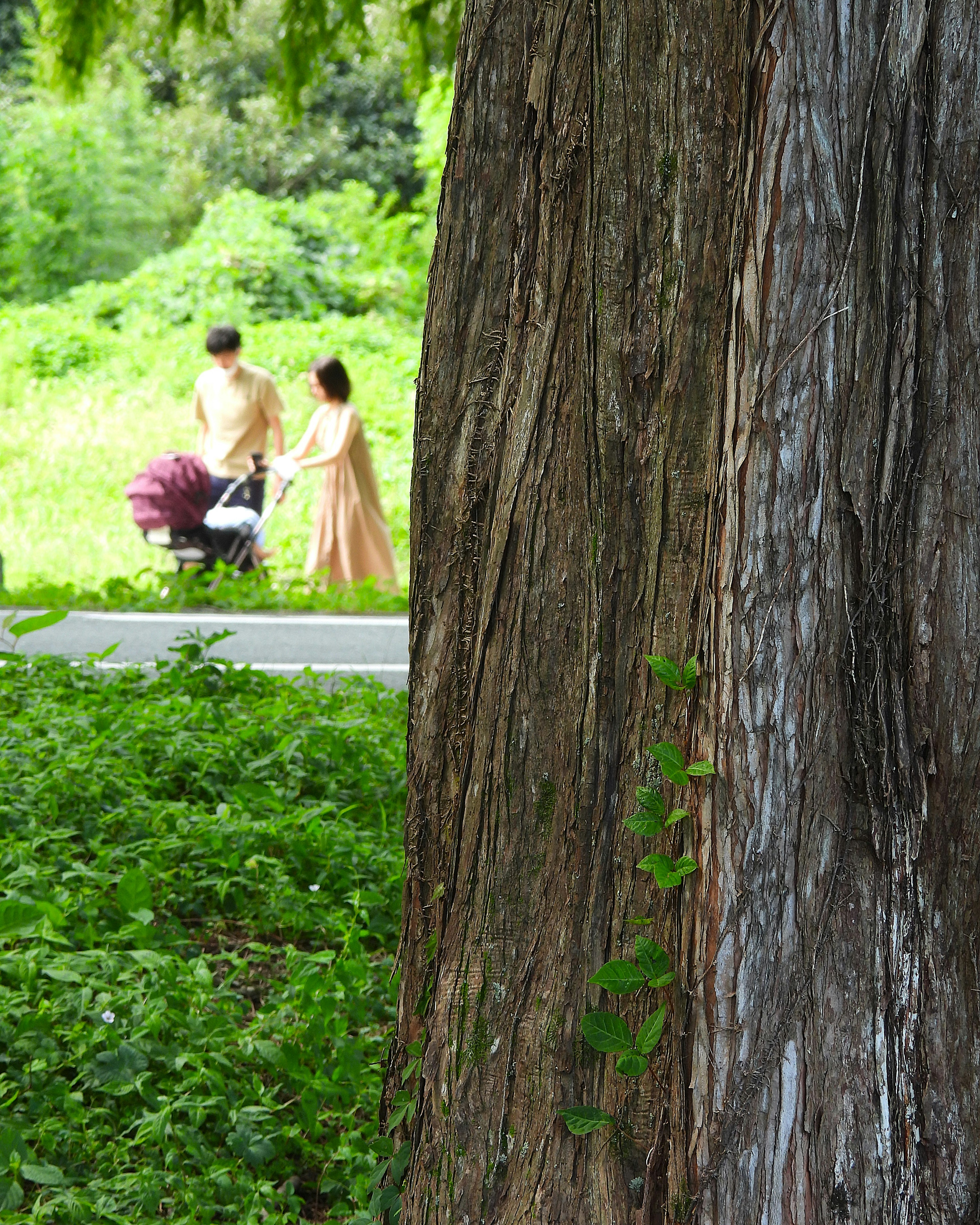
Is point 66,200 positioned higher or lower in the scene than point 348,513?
higher

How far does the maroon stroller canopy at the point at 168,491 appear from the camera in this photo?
8.30m

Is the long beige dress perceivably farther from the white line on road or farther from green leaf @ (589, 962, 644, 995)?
green leaf @ (589, 962, 644, 995)

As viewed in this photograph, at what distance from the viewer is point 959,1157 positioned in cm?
165

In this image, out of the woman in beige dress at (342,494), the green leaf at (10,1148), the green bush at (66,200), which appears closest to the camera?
the green leaf at (10,1148)

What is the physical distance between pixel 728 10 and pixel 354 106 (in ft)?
98.4

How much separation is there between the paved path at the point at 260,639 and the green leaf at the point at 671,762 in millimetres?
5053

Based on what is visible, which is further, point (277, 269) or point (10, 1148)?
point (277, 269)

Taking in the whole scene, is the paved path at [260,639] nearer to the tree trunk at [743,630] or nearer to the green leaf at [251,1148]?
the green leaf at [251,1148]

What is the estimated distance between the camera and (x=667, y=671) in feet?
5.59

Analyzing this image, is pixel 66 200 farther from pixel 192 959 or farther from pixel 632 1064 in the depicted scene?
pixel 632 1064

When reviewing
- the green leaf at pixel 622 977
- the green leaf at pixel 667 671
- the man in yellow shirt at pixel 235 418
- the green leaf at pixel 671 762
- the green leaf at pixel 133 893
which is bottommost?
the green leaf at pixel 133 893

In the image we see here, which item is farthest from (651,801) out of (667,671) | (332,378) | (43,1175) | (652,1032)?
(332,378)

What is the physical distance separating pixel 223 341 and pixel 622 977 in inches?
343

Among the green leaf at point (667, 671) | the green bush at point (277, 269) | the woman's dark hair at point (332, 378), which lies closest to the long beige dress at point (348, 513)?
the woman's dark hair at point (332, 378)
